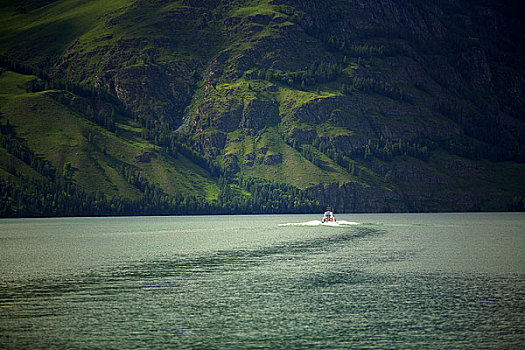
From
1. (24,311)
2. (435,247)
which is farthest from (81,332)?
(435,247)

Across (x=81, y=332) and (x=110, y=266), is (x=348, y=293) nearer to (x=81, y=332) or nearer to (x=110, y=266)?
(x=81, y=332)

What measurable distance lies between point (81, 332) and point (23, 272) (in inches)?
2072

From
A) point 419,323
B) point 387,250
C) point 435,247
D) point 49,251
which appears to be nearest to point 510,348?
point 419,323

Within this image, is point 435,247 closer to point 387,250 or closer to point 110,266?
point 387,250

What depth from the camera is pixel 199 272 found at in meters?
102

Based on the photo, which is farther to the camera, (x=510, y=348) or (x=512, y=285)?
(x=512, y=285)

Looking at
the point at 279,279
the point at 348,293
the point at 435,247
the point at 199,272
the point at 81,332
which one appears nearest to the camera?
the point at 81,332

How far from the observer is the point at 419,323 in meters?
58.6

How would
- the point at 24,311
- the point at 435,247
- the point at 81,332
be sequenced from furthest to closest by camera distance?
the point at 435,247
the point at 24,311
the point at 81,332

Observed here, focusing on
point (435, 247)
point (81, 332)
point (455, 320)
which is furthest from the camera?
point (435, 247)

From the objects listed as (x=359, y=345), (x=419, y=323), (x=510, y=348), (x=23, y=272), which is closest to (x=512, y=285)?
(x=419, y=323)

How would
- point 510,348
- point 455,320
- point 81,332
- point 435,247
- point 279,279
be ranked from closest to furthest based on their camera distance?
point 510,348, point 81,332, point 455,320, point 279,279, point 435,247

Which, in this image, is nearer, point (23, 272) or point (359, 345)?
point (359, 345)

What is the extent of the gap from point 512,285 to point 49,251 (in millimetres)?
108825
